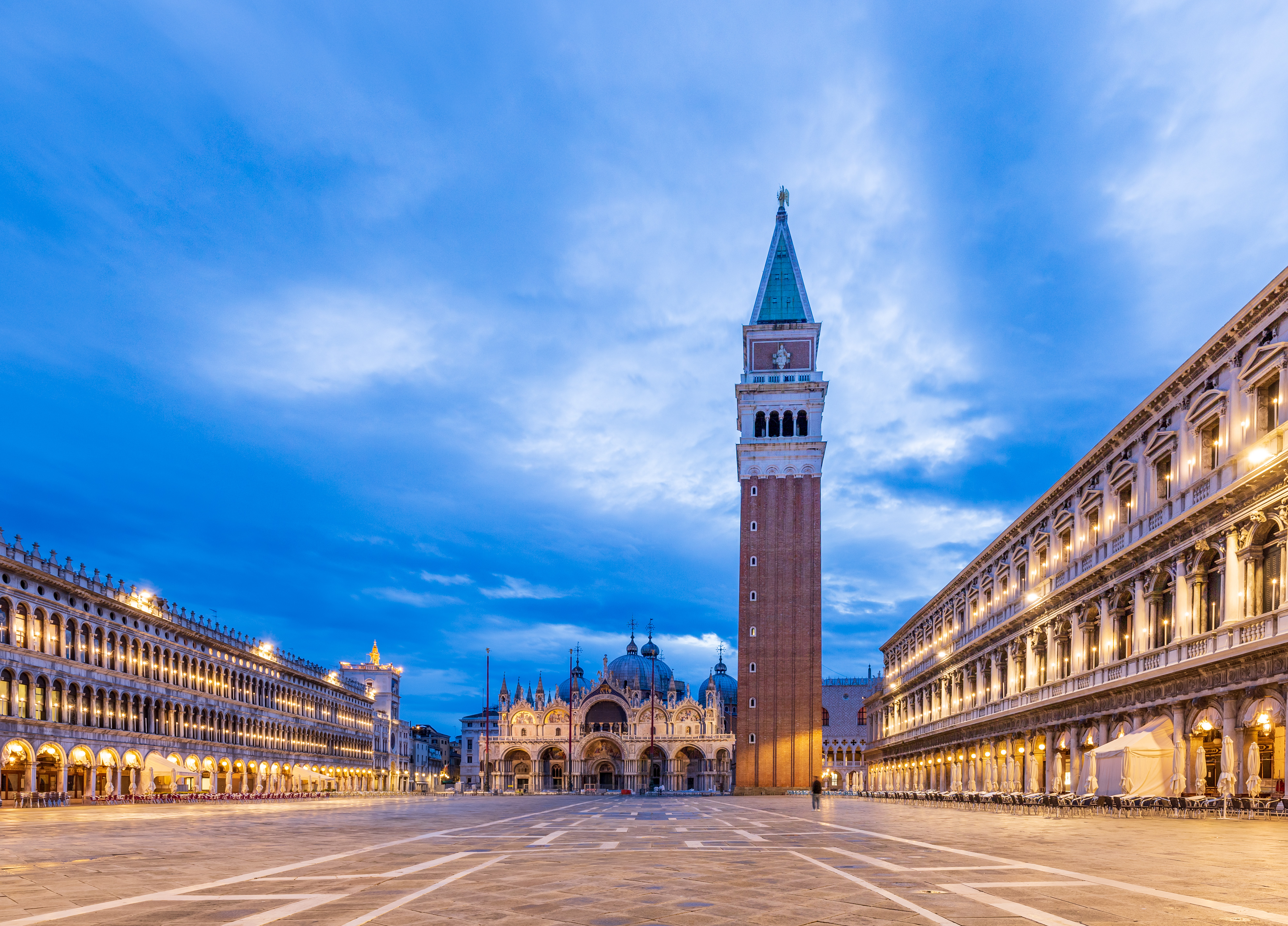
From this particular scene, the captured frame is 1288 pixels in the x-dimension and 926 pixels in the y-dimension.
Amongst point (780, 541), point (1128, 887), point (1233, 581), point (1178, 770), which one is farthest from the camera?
point (780, 541)

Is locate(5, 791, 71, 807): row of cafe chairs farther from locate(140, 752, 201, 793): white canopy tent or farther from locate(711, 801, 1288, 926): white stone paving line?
locate(711, 801, 1288, 926): white stone paving line

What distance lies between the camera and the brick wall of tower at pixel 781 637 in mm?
87375

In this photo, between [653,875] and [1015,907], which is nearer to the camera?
[1015,907]

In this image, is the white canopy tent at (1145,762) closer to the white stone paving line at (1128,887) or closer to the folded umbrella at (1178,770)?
the folded umbrella at (1178,770)

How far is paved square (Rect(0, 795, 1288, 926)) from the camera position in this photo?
8258 millimetres

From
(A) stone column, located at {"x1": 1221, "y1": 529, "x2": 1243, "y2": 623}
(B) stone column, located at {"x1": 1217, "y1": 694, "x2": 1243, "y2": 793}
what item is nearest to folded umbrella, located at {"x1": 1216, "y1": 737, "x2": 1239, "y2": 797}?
(B) stone column, located at {"x1": 1217, "y1": 694, "x2": 1243, "y2": 793}

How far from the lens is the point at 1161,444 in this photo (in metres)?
32.6

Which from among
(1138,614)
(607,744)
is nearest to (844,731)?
(607,744)

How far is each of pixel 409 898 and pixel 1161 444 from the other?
30.0m

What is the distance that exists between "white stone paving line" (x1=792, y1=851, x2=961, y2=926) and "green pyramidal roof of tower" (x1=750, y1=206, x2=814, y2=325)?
3508 inches

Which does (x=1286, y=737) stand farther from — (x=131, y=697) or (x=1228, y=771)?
(x=131, y=697)

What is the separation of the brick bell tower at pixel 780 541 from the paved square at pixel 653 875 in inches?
2581

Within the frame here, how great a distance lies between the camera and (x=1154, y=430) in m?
33.3

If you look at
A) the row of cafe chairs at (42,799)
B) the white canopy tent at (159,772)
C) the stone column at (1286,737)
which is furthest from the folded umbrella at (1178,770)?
the white canopy tent at (159,772)
